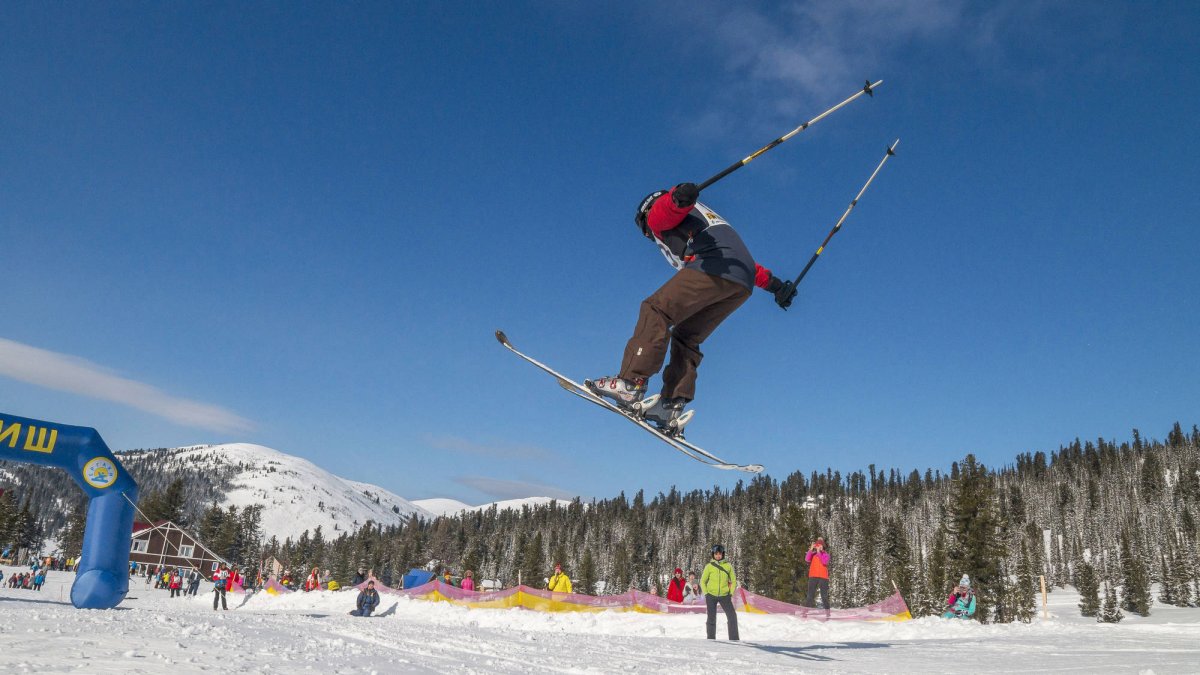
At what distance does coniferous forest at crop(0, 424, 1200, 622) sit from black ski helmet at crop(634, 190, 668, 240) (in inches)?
1633

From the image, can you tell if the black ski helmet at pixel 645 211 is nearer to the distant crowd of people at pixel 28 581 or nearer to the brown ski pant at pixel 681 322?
the brown ski pant at pixel 681 322

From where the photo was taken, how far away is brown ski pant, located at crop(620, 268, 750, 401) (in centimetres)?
714

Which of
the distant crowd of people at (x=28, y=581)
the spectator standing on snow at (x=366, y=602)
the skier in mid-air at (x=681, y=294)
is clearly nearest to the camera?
the skier in mid-air at (x=681, y=294)

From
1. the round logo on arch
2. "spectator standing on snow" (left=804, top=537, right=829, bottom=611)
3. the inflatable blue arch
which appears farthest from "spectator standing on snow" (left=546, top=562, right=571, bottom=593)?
the round logo on arch

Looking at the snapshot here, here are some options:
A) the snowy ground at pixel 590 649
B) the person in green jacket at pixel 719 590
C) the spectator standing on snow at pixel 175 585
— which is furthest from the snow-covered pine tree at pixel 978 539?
the spectator standing on snow at pixel 175 585

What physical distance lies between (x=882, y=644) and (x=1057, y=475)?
519ft

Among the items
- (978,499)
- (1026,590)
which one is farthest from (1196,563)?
(978,499)

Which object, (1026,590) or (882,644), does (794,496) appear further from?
(882,644)

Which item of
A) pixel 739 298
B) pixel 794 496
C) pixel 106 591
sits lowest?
pixel 106 591

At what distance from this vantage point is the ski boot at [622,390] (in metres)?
7.44

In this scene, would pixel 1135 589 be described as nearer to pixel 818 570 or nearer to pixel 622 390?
pixel 818 570

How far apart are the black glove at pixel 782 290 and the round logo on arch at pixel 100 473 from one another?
1753cm

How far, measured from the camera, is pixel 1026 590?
5656cm

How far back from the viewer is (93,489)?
17.3m
